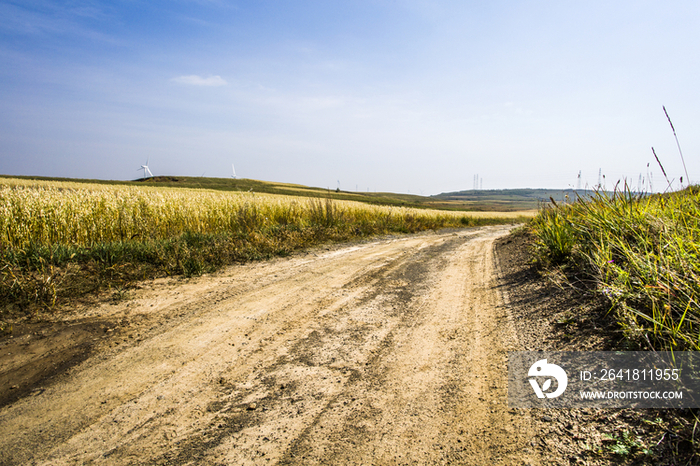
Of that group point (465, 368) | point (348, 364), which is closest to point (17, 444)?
point (348, 364)

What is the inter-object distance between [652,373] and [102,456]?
354 centimetres

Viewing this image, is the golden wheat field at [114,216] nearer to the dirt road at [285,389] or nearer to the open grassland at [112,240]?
the open grassland at [112,240]

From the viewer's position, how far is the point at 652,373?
2143mm

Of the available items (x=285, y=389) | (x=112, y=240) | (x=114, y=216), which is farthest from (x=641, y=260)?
(x=114, y=216)

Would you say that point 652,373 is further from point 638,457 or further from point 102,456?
point 102,456

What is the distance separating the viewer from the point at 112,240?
6953 mm

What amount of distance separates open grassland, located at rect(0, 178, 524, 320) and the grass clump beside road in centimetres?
602

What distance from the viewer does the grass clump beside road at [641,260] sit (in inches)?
94.6

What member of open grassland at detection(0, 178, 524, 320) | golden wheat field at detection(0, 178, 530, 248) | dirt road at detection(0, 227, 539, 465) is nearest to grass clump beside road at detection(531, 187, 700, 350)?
A: dirt road at detection(0, 227, 539, 465)

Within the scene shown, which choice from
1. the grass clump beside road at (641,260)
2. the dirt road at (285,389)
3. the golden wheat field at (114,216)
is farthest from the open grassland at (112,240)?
the grass clump beside road at (641,260)

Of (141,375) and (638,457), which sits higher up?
(638,457)

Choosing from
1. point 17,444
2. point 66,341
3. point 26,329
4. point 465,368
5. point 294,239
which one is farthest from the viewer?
point 294,239

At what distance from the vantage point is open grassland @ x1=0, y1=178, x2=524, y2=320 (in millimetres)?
4648

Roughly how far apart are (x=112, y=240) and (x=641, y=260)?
Answer: 349 inches
